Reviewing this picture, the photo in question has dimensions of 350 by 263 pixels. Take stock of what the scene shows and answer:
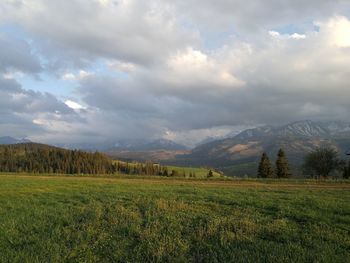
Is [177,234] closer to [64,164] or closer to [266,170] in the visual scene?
[266,170]

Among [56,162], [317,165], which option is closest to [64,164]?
[56,162]

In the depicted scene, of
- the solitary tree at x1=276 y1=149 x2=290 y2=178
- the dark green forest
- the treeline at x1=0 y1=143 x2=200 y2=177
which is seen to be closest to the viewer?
the solitary tree at x1=276 y1=149 x2=290 y2=178

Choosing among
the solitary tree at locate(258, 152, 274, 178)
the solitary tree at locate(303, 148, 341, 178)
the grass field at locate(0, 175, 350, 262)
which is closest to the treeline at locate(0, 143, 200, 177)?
the solitary tree at locate(258, 152, 274, 178)

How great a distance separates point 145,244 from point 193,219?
4.17 metres

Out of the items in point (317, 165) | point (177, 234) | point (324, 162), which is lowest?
point (177, 234)

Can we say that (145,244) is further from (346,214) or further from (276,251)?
(346,214)

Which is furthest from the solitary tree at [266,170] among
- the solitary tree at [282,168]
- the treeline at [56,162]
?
the treeline at [56,162]

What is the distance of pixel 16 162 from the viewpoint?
15175 centimetres

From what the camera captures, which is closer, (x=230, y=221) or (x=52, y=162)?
(x=230, y=221)

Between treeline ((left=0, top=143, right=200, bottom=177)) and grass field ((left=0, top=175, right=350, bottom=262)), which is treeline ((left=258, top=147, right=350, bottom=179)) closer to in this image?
treeline ((left=0, top=143, right=200, bottom=177))

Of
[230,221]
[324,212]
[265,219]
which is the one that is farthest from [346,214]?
[230,221]

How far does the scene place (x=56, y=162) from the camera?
148875mm

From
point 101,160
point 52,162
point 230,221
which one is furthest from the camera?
point 101,160

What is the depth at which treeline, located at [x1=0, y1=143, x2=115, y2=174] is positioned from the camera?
14338 centimetres
